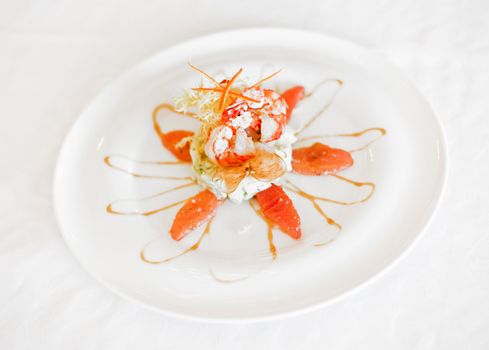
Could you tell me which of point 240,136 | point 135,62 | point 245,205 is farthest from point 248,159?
point 135,62

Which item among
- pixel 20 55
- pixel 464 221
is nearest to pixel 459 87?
pixel 464 221

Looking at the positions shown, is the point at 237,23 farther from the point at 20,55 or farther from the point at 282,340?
the point at 282,340

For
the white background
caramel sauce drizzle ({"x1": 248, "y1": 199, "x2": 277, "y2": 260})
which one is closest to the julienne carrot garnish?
caramel sauce drizzle ({"x1": 248, "y1": 199, "x2": 277, "y2": 260})

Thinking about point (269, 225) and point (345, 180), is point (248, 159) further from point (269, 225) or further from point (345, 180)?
point (345, 180)

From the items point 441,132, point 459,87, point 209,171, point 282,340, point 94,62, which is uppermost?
point 94,62

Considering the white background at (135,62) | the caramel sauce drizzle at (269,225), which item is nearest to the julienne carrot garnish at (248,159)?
the caramel sauce drizzle at (269,225)

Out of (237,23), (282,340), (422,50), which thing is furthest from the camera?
(237,23)

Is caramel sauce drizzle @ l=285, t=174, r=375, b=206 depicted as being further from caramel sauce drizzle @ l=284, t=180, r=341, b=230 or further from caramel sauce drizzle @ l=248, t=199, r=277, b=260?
caramel sauce drizzle @ l=248, t=199, r=277, b=260
